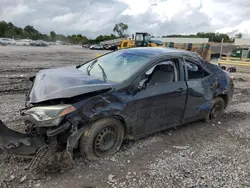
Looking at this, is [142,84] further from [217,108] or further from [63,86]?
[217,108]

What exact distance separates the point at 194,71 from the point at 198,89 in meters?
0.36

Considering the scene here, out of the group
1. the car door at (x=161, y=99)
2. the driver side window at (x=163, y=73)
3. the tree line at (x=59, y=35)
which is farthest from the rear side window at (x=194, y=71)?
the tree line at (x=59, y=35)

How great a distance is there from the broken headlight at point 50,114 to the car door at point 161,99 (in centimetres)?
A: 108

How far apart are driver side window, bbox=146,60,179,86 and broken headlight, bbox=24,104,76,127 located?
4.86 feet

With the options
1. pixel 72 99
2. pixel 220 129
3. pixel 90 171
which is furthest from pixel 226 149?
pixel 72 99

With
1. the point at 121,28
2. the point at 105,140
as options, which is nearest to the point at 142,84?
the point at 105,140

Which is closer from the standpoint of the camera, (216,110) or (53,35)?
(216,110)

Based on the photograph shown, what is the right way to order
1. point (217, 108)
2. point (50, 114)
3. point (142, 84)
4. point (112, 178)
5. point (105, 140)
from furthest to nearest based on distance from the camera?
point (217, 108), point (142, 84), point (105, 140), point (112, 178), point (50, 114)

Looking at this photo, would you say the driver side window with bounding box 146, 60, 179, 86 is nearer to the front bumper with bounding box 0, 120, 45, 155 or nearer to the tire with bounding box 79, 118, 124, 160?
the tire with bounding box 79, 118, 124, 160

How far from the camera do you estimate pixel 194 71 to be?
465 cm

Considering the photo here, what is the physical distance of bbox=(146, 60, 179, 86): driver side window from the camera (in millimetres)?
3965

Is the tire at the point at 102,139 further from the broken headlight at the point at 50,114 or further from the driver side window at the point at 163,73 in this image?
the driver side window at the point at 163,73

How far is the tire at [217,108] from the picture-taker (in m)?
5.28

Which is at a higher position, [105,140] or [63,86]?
[63,86]
